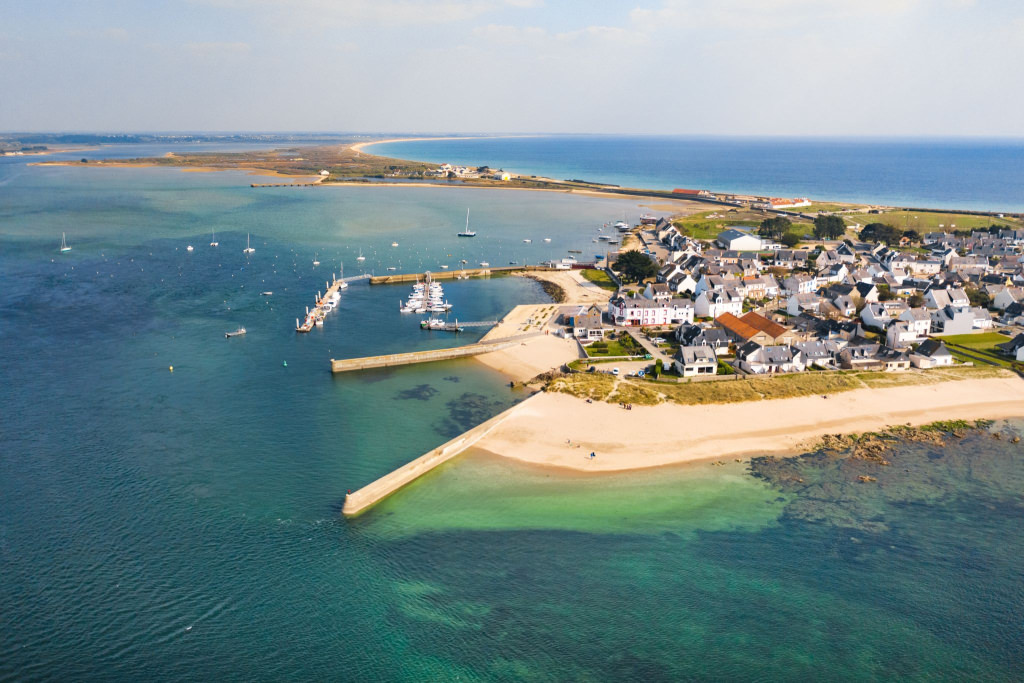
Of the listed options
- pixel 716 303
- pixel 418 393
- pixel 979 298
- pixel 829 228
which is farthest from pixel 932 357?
pixel 829 228

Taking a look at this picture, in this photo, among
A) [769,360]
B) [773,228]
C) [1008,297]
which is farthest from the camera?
[773,228]

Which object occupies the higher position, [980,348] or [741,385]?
[980,348]

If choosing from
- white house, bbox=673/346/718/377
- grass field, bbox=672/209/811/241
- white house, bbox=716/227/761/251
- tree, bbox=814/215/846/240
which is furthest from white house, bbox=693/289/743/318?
tree, bbox=814/215/846/240

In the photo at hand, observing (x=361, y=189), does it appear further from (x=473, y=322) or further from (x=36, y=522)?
(x=36, y=522)

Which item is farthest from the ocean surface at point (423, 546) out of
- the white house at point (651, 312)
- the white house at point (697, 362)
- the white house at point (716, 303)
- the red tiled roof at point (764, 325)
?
the white house at point (716, 303)

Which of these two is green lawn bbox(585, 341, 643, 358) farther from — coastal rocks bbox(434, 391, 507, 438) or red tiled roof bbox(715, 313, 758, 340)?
coastal rocks bbox(434, 391, 507, 438)

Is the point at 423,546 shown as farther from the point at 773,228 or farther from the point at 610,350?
the point at 773,228

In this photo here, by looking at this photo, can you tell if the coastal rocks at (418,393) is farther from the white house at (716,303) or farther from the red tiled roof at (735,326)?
the white house at (716,303)
